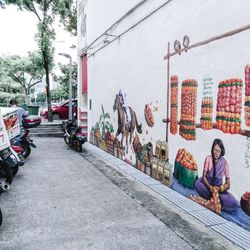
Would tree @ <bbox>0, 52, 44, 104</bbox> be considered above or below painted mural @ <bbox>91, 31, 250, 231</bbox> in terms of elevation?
above

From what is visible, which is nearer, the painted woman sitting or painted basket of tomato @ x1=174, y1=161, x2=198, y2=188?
the painted woman sitting

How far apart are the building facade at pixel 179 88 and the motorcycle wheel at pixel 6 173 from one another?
3115 mm

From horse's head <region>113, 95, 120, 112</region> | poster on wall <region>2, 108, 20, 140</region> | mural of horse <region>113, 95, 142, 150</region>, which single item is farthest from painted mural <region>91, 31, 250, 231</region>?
poster on wall <region>2, 108, 20, 140</region>

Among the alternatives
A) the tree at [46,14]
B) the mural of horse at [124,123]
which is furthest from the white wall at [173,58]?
the tree at [46,14]

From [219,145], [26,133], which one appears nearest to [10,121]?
[26,133]

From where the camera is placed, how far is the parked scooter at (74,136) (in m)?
11.0

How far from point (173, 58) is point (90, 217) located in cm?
344

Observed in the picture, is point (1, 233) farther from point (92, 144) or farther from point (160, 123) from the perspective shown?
point (92, 144)

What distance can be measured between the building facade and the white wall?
2cm

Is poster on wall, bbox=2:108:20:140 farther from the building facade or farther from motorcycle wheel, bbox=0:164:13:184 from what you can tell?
the building facade

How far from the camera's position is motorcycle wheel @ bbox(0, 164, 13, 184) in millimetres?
5407

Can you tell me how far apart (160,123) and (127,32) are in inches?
129

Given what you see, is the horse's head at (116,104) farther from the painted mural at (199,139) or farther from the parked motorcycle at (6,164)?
the parked motorcycle at (6,164)

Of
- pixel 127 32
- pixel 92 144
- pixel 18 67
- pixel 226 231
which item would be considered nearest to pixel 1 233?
pixel 226 231
